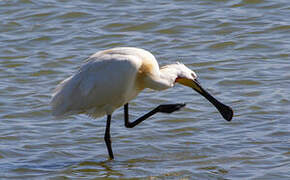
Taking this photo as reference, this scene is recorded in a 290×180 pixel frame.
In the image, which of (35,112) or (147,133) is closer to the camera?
(147,133)

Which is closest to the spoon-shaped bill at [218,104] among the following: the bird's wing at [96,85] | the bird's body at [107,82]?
the bird's body at [107,82]

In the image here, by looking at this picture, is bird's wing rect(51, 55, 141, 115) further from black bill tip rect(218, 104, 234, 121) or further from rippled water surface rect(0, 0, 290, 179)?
black bill tip rect(218, 104, 234, 121)

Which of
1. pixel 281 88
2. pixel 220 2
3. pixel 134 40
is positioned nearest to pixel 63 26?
pixel 134 40

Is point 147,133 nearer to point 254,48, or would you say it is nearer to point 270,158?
point 270,158

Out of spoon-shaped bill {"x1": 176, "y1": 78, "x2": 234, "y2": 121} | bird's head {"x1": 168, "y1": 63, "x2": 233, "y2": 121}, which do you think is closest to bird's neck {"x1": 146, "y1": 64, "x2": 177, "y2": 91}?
bird's head {"x1": 168, "y1": 63, "x2": 233, "y2": 121}

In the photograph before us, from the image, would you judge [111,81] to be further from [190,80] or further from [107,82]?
[190,80]

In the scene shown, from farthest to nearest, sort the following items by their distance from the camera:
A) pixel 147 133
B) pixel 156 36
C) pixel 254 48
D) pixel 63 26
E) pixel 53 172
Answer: pixel 63 26
pixel 156 36
pixel 254 48
pixel 147 133
pixel 53 172

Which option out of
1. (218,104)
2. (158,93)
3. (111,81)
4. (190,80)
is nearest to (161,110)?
(190,80)

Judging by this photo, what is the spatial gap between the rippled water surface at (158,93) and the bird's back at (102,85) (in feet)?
2.12

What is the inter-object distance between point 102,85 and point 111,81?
0.48 feet

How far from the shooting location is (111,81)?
9.23 metres

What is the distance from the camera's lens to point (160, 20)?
16.0 metres

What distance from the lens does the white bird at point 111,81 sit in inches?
361

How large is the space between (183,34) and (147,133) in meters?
5.22
